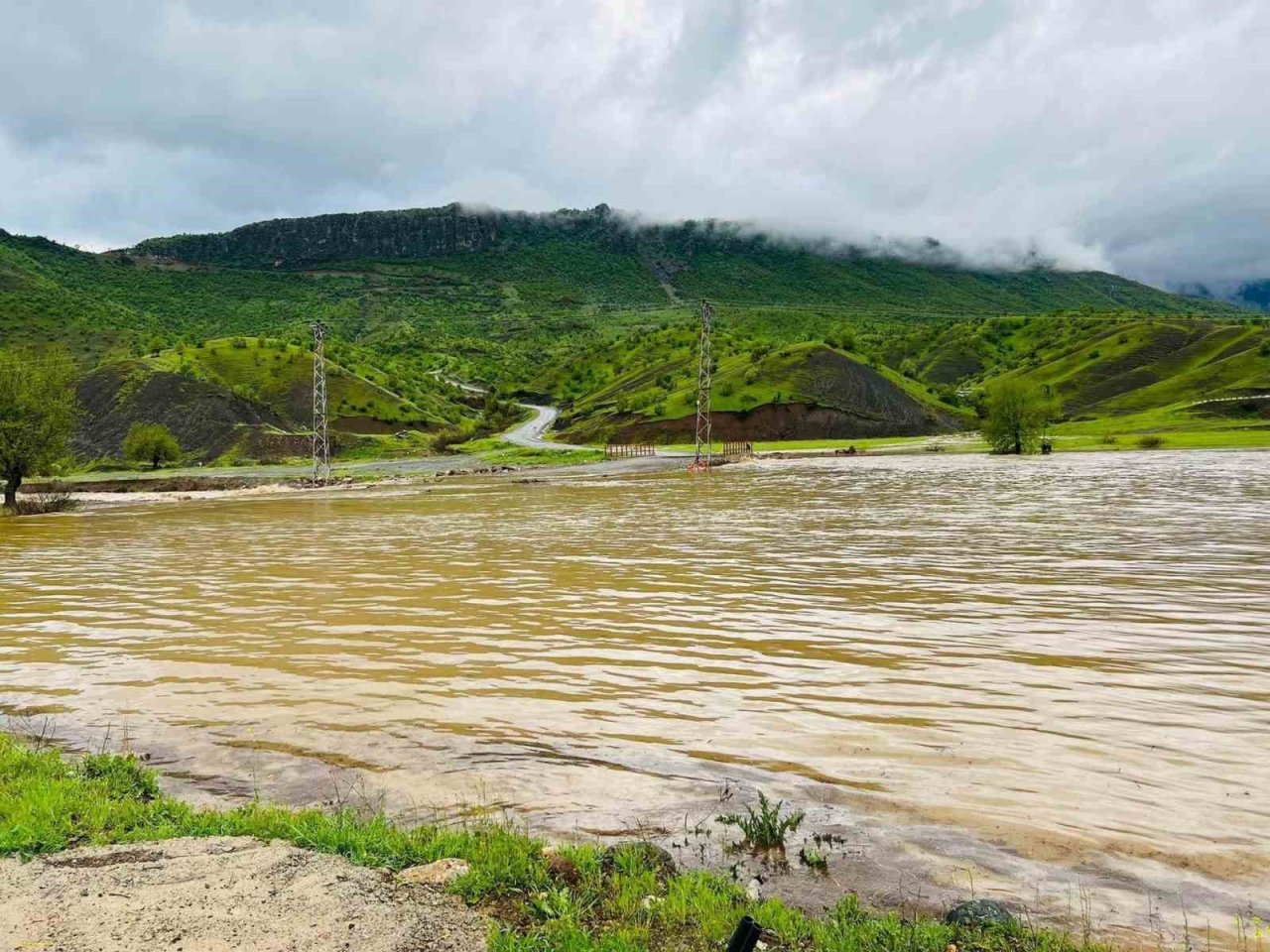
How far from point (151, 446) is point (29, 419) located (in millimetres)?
50184

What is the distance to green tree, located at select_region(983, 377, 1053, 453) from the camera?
8956cm

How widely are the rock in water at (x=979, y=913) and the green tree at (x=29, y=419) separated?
191 feet

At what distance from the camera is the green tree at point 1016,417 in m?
89.6

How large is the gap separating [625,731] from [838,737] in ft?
8.38

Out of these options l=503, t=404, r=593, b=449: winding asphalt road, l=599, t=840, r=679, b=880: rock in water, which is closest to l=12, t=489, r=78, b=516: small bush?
l=599, t=840, r=679, b=880: rock in water

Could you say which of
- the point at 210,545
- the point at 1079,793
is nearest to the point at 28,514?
the point at 210,545

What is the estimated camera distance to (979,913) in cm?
564

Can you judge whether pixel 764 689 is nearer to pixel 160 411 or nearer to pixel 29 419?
pixel 29 419

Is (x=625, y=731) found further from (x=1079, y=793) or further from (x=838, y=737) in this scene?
(x=1079, y=793)

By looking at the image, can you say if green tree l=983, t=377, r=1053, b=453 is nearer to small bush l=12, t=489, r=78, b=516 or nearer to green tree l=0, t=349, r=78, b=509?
green tree l=0, t=349, r=78, b=509

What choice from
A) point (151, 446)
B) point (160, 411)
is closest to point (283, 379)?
point (160, 411)

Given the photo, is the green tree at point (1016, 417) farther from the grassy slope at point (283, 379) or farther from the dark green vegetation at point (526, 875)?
the dark green vegetation at point (526, 875)

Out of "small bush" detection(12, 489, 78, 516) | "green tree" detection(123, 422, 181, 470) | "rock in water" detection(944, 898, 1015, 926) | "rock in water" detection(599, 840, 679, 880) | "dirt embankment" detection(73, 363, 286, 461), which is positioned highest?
"dirt embankment" detection(73, 363, 286, 461)

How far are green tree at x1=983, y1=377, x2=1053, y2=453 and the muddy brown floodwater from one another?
6611cm
